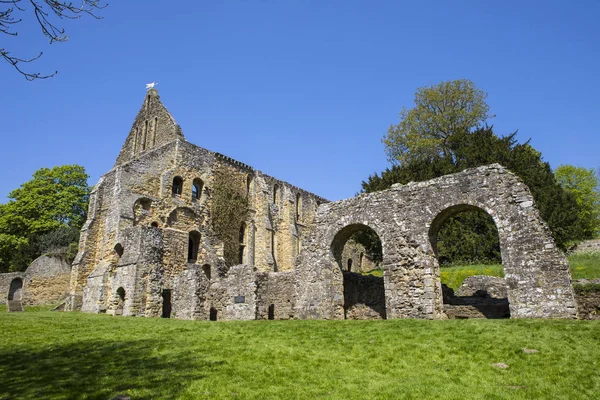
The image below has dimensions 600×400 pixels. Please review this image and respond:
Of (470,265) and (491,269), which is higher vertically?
(470,265)

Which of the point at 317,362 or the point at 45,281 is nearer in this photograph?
the point at 317,362

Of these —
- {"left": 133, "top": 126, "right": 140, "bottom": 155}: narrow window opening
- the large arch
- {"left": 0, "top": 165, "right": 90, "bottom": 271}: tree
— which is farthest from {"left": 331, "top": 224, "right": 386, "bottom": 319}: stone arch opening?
{"left": 0, "top": 165, "right": 90, "bottom": 271}: tree

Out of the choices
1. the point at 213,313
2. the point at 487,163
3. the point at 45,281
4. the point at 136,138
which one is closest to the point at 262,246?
the point at 136,138

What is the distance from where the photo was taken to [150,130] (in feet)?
107

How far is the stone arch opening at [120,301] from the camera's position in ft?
69.7

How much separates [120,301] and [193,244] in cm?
779

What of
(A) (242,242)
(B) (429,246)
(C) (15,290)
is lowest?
(C) (15,290)

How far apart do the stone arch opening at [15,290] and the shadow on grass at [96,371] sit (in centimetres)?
2711

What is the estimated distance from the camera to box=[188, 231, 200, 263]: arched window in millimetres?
28750

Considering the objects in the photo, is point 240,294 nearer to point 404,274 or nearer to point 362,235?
point 404,274

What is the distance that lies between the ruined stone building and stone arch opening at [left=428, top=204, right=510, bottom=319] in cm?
85

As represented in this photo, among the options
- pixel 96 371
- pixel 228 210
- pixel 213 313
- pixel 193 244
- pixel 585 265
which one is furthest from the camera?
pixel 228 210

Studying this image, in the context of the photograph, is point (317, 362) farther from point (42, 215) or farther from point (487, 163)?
point (42, 215)

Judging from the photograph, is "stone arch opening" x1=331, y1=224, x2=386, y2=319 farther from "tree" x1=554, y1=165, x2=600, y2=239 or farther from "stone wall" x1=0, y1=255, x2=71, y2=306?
"tree" x1=554, y1=165, x2=600, y2=239
